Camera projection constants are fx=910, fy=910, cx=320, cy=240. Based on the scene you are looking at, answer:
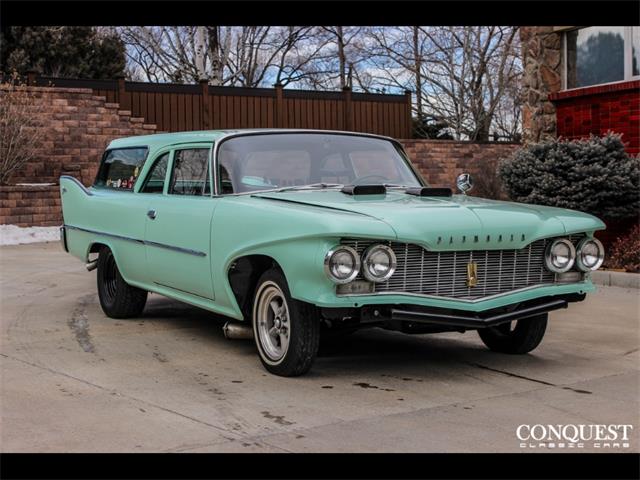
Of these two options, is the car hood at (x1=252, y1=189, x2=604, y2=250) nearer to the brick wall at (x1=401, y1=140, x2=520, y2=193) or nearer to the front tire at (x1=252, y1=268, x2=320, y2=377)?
the front tire at (x1=252, y1=268, x2=320, y2=377)

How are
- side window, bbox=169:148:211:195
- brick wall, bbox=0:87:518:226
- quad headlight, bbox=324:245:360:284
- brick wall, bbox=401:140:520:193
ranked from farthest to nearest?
1. brick wall, bbox=401:140:520:193
2. brick wall, bbox=0:87:518:226
3. side window, bbox=169:148:211:195
4. quad headlight, bbox=324:245:360:284

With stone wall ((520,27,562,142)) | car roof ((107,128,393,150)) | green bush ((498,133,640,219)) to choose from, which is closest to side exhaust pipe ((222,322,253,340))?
car roof ((107,128,393,150))

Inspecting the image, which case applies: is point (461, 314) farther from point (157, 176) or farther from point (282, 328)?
point (157, 176)

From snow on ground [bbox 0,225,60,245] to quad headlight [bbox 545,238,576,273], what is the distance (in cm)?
1173

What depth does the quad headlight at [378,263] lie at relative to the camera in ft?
17.7

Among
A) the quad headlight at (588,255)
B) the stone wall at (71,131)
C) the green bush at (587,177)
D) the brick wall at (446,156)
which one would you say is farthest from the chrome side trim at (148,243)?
the brick wall at (446,156)

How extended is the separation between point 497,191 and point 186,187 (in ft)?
39.3

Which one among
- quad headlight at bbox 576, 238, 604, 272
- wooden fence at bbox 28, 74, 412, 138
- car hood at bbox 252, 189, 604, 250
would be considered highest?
wooden fence at bbox 28, 74, 412, 138

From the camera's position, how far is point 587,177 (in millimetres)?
11578

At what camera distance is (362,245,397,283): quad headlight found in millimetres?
5387

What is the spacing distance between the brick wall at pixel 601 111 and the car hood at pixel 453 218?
7036 millimetres

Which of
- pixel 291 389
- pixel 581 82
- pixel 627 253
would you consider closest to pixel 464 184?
pixel 291 389

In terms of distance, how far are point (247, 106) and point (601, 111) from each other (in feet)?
34.8

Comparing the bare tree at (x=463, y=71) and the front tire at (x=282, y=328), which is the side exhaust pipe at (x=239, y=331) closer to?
the front tire at (x=282, y=328)
